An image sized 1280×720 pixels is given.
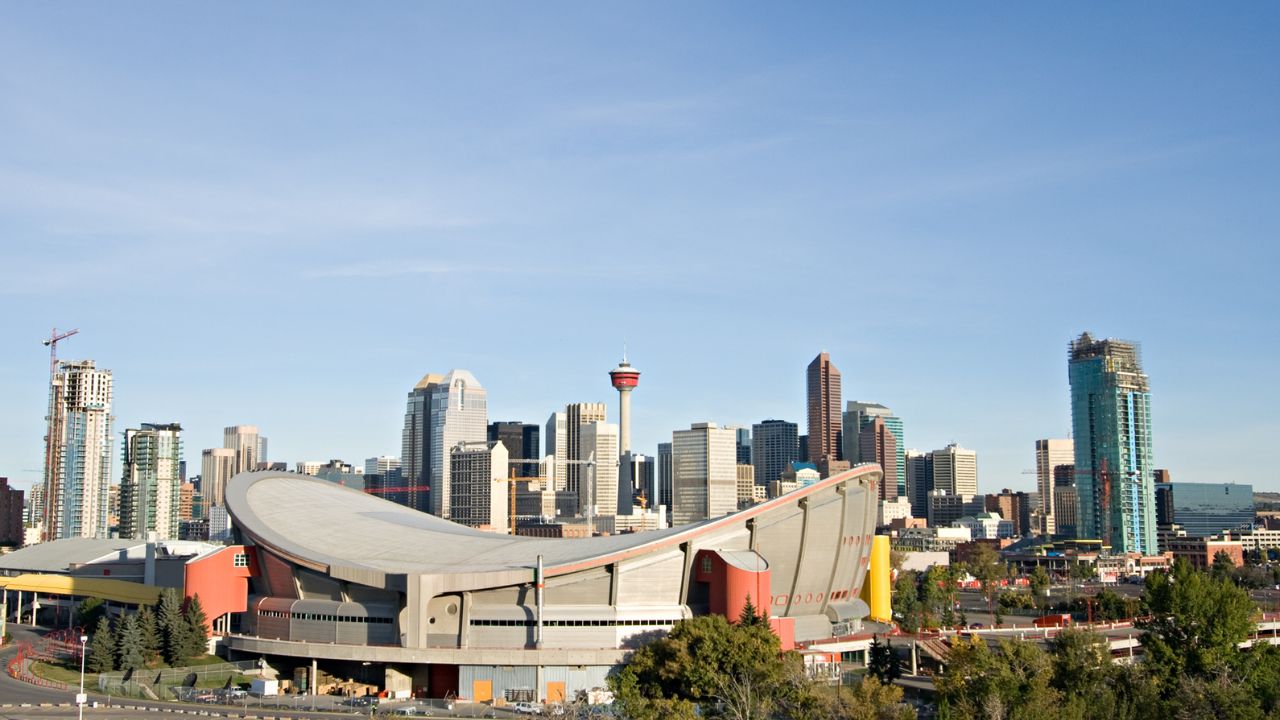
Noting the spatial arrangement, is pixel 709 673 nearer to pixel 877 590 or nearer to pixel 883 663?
pixel 883 663

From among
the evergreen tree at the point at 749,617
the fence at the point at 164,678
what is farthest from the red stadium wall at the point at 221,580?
the evergreen tree at the point at 749,617

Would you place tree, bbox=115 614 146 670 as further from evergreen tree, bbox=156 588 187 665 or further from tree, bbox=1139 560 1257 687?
tree, bbox=1139 560 1257 687

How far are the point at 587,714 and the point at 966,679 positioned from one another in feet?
64.5

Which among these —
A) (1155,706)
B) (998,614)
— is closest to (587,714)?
(1155,706)

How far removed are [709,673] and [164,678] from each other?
35.4 metres

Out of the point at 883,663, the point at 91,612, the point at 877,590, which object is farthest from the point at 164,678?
the point at 877,590

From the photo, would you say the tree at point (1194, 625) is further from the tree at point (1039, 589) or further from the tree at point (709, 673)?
the tree at point (1039, 589)

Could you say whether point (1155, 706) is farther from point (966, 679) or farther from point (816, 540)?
point (816, 540)

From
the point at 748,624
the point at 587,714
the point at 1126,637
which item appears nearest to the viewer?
the point at 587,714

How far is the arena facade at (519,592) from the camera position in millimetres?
80062

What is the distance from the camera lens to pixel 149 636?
86.1 metres

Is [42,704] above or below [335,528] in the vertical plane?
below

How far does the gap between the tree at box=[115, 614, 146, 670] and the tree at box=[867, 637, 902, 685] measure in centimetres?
4633

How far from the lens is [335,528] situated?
319 feet
